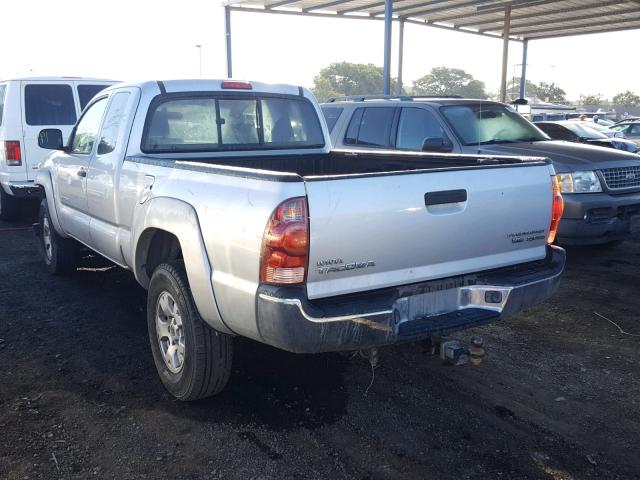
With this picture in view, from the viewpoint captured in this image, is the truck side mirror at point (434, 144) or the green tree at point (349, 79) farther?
the green tree at point (349, 79)

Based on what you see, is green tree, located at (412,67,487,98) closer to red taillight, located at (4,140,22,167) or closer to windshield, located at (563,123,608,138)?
windshield, located at (563,123,608,138)

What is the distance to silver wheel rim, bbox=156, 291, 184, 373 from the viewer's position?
377 cm

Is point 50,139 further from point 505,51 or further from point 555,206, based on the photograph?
point 505,51

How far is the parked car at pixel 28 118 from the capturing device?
8.95 meters

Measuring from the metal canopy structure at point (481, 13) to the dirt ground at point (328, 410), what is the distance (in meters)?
11.8

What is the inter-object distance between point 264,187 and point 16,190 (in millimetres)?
7343

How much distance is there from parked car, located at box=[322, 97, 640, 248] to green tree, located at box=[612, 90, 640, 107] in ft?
305

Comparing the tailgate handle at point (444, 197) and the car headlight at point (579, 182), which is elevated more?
the tailgate handle at point (444, 197)

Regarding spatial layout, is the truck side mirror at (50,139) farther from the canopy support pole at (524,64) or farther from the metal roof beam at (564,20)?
the canopy support pole at (524,64)

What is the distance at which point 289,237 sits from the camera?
287cm

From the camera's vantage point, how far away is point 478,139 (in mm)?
7535

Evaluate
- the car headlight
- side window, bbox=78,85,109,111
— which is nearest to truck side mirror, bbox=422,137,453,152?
the car headlight

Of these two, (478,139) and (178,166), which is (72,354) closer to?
(178,166)

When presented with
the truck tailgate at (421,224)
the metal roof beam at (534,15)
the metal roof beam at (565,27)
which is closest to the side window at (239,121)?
the truck tailgate at (421,224)
